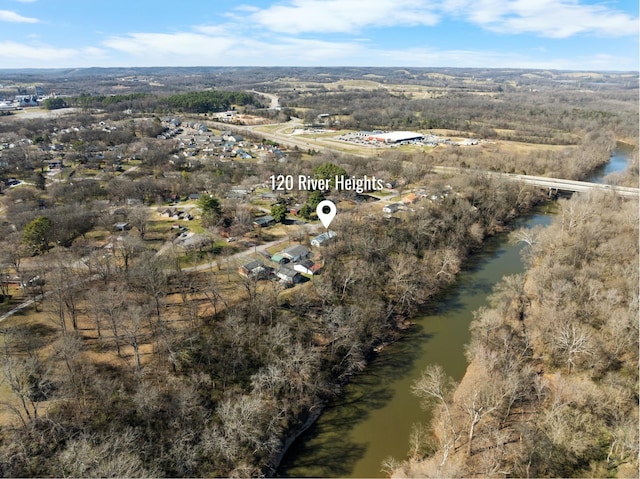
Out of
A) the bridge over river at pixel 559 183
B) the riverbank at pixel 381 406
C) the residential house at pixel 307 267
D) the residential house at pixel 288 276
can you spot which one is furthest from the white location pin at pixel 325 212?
the bridge over river at pixel 559 183

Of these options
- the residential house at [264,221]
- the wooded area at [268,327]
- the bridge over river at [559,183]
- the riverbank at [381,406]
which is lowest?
the riverbank at [381,406]

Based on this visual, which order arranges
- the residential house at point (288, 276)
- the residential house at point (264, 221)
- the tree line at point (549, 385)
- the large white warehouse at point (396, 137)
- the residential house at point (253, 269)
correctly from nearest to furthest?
the tree line at point (549, 385) < the residential house at point (288, 276) < the residential house at point (253, 269) < the residential house at point (264, 221) < the large white warehouse at point (396, 137)

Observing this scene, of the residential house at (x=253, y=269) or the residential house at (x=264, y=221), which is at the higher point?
the residential house at (x=264, y=221)

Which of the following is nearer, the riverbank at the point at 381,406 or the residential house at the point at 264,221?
the riverbank at the point at 381,406

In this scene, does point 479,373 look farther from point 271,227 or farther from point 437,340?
point 271,227

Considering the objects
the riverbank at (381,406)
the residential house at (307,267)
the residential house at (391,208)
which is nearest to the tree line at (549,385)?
the riverbank at (381,406)

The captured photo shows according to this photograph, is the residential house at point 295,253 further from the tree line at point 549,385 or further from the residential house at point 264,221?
the tree line at point 549,385

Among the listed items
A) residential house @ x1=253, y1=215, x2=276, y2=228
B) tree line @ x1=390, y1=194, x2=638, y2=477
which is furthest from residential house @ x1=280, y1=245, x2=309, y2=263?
tree line @ x1=390, y1=194, x2=638, y2=477

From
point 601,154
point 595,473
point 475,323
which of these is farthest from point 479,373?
point 601,154

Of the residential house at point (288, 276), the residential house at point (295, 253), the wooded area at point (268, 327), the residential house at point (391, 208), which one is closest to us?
the wooded area at point (268, 327)

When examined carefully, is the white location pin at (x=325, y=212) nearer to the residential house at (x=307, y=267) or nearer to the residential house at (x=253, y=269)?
the residential house at (x=307, y=267)
